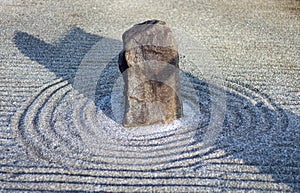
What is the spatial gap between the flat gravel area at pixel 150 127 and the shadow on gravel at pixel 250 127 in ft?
0.03

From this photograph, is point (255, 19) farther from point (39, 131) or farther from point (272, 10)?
point (39, 131)

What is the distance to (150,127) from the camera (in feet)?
11.6

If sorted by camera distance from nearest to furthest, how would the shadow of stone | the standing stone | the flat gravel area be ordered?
1. the flat gravel area
2. the standing stone
3. the shadow of stone

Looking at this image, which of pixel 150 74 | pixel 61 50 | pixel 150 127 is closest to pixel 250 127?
pixel 150 127

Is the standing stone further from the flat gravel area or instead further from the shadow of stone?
the shadow of stone

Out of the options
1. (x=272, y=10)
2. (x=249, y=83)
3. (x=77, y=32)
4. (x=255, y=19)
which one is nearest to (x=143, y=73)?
(x=249, y=83)

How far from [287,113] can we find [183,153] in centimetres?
131

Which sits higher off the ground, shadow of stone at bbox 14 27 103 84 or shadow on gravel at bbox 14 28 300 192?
shadow of stone at bbox 14 27 103 84

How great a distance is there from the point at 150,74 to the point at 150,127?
54 cm

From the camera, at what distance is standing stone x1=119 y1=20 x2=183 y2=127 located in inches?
132

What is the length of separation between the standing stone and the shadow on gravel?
1.32 feet

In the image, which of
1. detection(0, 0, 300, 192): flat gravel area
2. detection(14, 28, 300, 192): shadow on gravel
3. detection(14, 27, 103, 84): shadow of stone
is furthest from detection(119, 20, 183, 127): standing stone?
detection(14, 27, 103, 84): shadow of stone

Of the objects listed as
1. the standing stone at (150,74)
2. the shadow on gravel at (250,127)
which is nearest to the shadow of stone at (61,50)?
the shadow on gravel at (250,127)

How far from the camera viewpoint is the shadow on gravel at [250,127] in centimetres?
309
